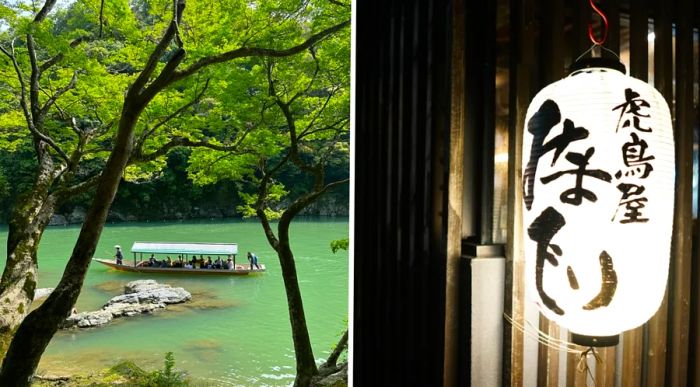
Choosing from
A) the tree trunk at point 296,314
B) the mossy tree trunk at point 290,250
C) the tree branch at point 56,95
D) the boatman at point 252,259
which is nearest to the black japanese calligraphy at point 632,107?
the mossy tree trunk at point 290,250

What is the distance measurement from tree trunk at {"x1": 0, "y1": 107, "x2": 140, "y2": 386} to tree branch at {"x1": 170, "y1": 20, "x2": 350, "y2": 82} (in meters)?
0.47

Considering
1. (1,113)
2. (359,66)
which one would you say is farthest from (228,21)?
(359,66)

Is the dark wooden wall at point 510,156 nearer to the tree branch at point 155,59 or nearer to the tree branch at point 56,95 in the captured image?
the tree branch at point 155,59

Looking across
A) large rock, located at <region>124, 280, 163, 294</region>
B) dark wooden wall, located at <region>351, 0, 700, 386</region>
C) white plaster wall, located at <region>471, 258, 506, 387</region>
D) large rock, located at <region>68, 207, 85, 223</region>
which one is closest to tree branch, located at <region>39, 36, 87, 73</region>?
large rock, located at <region>68, 207, 85, 223</region>

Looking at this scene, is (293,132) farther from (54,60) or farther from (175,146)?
(54,60)

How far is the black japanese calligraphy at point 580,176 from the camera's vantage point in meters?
1.08

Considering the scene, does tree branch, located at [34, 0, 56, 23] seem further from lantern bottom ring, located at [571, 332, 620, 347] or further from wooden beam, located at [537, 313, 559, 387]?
lantern bottom ring, located at [571, 332, 620, 347]

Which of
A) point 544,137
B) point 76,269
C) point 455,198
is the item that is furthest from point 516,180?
point 76,269

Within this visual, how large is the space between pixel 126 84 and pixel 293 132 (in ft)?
6.35

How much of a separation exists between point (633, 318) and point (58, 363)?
7817 millimetres

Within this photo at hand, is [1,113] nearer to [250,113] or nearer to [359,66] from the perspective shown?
[250,113]

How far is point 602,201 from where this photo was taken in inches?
42.2

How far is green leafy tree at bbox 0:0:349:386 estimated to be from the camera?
4.20 meters

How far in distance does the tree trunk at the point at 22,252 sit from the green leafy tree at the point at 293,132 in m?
1.57
